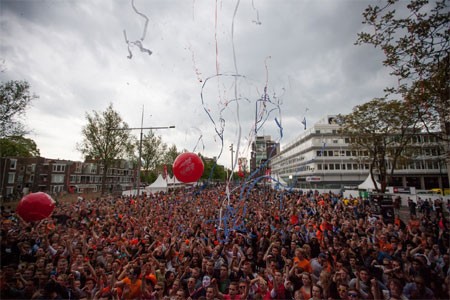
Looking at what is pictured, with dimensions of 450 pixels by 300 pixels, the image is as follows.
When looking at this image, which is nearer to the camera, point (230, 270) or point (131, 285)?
point (131, 285)

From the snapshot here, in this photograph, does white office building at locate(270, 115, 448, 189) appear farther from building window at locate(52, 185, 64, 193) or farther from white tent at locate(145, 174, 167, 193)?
building window at locate(52, 185, 64, 193)

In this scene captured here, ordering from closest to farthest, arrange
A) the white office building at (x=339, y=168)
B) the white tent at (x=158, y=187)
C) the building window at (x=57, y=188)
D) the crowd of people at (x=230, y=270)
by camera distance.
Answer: the crowd of people at (x=230, y=270)
the white tent at (x=158, y=187)
the white office building at (x=339, y=168)
the building window at (x=57, y=188)

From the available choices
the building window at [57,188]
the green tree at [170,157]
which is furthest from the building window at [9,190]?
the green tree at [170,157]

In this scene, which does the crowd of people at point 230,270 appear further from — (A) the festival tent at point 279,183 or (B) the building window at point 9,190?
(B) the building window at point 9,190

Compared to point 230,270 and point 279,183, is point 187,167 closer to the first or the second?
point 279,183

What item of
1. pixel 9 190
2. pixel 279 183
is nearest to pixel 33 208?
pixel 279 183

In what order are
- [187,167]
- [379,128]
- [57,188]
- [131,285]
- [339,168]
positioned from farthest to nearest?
[57,188]
[339,168]
[379,128]
[187,167]
[131,285]

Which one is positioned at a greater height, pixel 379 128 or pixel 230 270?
pixel 379 128

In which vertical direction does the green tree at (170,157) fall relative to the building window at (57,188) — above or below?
above

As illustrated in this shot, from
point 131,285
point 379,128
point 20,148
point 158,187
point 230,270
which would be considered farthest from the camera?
point 20,148

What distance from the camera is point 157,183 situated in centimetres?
3023

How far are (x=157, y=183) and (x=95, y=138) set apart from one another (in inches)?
404

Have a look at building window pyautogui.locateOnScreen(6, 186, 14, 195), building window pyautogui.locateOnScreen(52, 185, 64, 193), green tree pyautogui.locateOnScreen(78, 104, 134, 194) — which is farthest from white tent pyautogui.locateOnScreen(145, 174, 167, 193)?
building window pyautogui.locateOnScreen(52, 185, 64, 193)

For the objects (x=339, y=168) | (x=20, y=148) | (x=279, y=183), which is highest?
(x=20, y=148)
